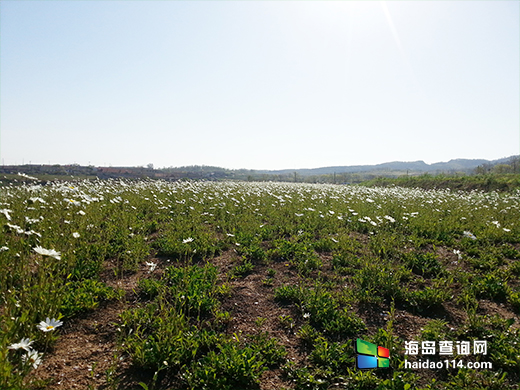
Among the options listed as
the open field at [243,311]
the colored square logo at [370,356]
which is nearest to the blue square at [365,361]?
the colored square logo at [370,356]

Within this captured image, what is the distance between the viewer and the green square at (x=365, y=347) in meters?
3.07

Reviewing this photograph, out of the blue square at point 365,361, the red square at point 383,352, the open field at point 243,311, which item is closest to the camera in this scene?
the open field at point 243,311

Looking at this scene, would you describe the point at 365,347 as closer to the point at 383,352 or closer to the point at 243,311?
the point at 383,352

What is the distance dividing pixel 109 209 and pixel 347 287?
7861 mm

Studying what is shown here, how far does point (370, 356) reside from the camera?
3.01 meters

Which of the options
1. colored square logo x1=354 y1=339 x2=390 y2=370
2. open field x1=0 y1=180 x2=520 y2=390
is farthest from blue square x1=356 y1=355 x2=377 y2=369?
open field x1=0 y1=180 x2=520 y2=390

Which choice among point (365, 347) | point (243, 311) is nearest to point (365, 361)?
point (365, 347)

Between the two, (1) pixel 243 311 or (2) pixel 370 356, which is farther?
(1) pixel 243 311

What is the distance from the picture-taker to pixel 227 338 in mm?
3207

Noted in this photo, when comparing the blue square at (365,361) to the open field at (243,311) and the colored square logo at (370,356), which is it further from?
the open field at (243,311)

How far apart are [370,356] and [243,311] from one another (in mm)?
1758

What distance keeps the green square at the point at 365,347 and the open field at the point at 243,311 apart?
91 millimetres

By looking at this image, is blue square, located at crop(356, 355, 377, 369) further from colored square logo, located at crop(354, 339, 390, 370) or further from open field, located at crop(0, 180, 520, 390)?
open field, located at crop(0, 180, 520, 390)

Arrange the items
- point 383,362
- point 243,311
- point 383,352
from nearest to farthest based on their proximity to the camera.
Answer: point 383,362, point 383,352, point 243,311
